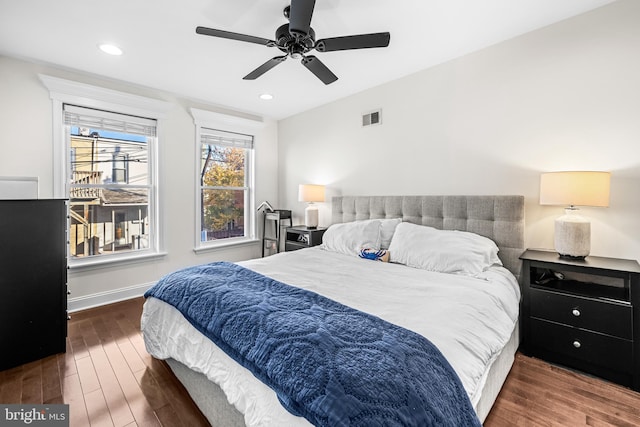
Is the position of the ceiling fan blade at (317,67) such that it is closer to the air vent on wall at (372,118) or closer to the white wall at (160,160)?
the air vent on wall at (372,118)

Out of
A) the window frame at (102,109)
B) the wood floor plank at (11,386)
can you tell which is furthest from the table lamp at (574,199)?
the window frame at (102,109)

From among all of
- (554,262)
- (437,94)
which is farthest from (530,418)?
(437,94)

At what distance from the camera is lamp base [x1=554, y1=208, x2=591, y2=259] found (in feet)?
6.62

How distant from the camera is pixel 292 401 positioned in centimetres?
94

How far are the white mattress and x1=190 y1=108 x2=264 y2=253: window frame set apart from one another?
1901 millimetres

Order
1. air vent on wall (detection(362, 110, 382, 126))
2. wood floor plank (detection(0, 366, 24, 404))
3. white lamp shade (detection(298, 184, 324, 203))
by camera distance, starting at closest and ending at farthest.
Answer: wood floor plank (detection(0, 366, 24, 404))
air vent on wall (detection(362, 110, 382, 126))
white lamp shade (detection(298, 184, 324, 203))

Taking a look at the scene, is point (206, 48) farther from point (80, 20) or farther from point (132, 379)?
point (132, 379)

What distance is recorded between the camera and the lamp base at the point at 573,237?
6.62 ft

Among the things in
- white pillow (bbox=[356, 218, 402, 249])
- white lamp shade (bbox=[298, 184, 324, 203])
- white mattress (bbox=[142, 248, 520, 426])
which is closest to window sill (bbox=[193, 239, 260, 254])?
white lamp shade (bbox=[298, 184, 324, 203])

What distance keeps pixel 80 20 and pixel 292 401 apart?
2939 millimetres

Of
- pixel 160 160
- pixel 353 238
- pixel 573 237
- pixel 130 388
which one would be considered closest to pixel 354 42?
pixel 353 238

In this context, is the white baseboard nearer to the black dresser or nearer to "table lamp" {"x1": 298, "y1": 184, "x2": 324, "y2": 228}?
the black dresser

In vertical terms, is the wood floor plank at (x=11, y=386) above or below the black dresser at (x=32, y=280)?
below

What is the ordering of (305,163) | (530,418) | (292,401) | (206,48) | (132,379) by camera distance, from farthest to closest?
(305,163) < (206,48) < (132,379) < (530,418) < (292,401)
